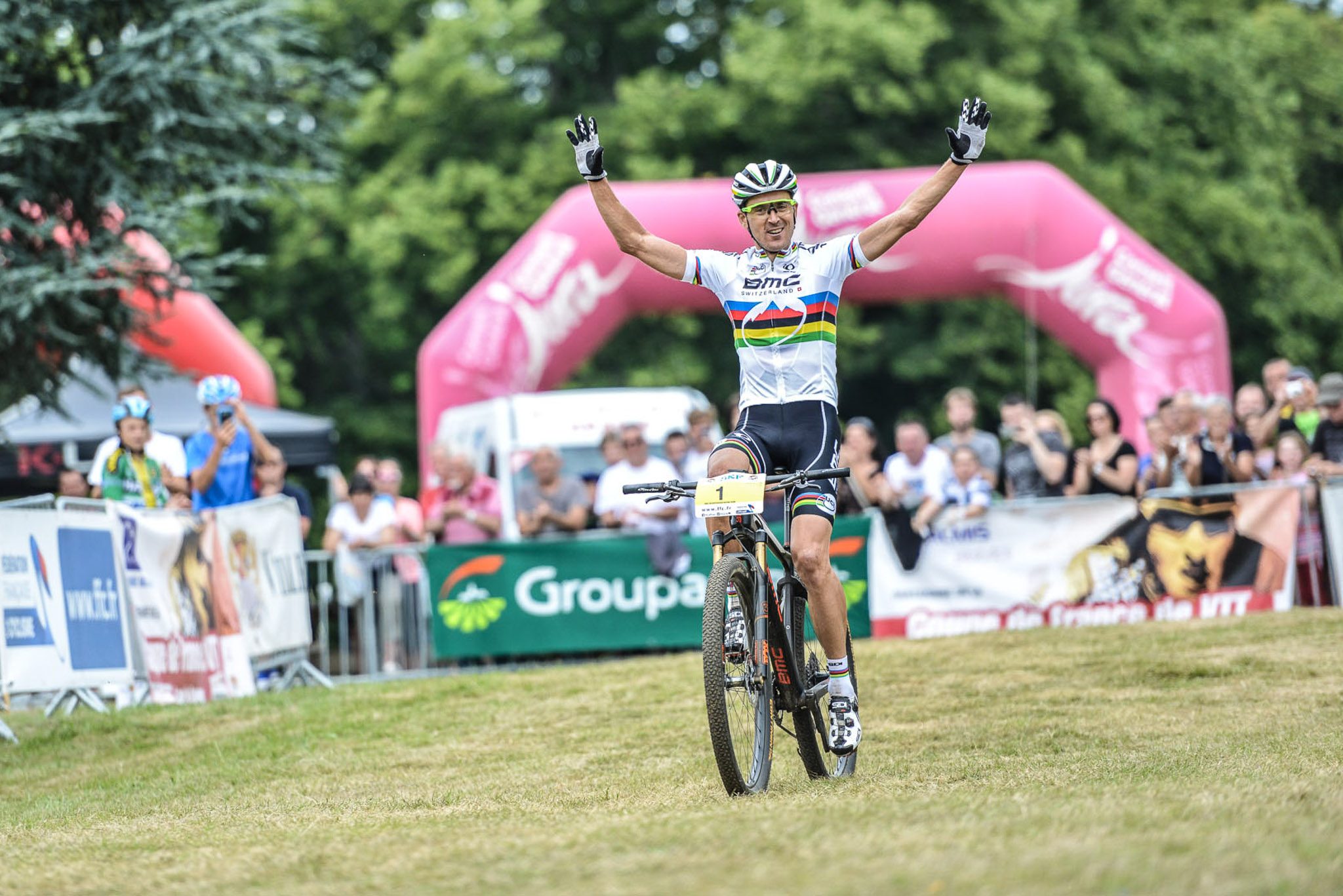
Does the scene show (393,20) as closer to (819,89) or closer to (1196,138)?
(819,89)

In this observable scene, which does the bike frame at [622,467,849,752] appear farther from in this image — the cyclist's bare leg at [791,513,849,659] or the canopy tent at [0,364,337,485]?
the canopy tent at [0,364,337,485]

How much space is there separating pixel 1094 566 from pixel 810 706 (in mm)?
7974

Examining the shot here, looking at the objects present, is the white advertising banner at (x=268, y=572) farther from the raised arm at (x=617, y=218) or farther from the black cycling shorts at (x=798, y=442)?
the black cycling shorts at (x=798, y=442)

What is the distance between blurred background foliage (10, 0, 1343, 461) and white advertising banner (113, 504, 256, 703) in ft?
53.8

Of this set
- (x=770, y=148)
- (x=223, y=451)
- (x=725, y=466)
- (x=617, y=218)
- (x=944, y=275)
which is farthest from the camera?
(x=770, y=148)

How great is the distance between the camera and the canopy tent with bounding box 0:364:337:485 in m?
19.4

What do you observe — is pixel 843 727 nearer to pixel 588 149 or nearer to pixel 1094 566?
pixel 588 149

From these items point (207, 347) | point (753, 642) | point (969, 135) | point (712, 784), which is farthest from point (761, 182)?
point (207, 347)

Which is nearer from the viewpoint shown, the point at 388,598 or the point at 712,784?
the point at 712,784

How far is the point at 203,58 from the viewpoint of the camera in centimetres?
1565

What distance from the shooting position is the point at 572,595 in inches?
599

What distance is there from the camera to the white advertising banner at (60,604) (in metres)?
11.2

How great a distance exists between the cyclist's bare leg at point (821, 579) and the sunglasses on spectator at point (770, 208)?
4.25 ft

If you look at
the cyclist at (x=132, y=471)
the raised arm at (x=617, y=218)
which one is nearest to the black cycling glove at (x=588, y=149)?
the raised arm at (x=617, y=218)
